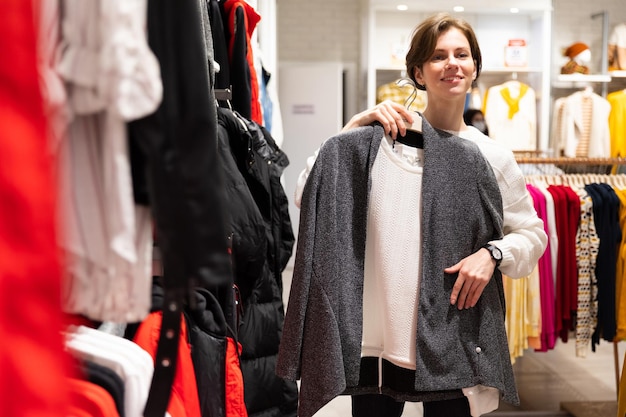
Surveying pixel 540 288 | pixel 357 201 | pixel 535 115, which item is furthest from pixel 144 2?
pixel 535 115

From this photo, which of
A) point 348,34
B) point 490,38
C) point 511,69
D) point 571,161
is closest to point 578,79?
point 511,69

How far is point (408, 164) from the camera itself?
1686mm

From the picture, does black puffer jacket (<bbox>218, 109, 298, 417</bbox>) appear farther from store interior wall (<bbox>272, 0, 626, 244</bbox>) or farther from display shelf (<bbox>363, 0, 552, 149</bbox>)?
store interior wall (<bbox>272, 0, 626, 244</bbox>)

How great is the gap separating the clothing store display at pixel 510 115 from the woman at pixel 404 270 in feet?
15.8

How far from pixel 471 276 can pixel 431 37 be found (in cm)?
61

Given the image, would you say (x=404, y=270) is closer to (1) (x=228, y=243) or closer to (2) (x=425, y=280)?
(2) (x=425, y=280)

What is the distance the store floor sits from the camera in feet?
11.1

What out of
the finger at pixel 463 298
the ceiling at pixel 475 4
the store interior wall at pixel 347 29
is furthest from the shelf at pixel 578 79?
the finger at pixel 463 298

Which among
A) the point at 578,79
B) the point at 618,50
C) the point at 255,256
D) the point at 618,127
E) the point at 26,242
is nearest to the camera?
the point at 26,242

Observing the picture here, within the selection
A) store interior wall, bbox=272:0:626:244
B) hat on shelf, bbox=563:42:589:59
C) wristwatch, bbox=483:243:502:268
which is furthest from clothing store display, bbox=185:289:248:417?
hat on shelf, bbox=563:42:589:59

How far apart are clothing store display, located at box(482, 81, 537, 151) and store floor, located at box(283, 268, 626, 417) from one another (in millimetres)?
2124

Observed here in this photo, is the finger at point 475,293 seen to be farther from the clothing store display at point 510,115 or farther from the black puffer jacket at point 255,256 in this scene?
the clothing store display at point 510,115

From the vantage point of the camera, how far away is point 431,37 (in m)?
1.77

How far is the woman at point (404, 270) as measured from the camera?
5.33 ft
